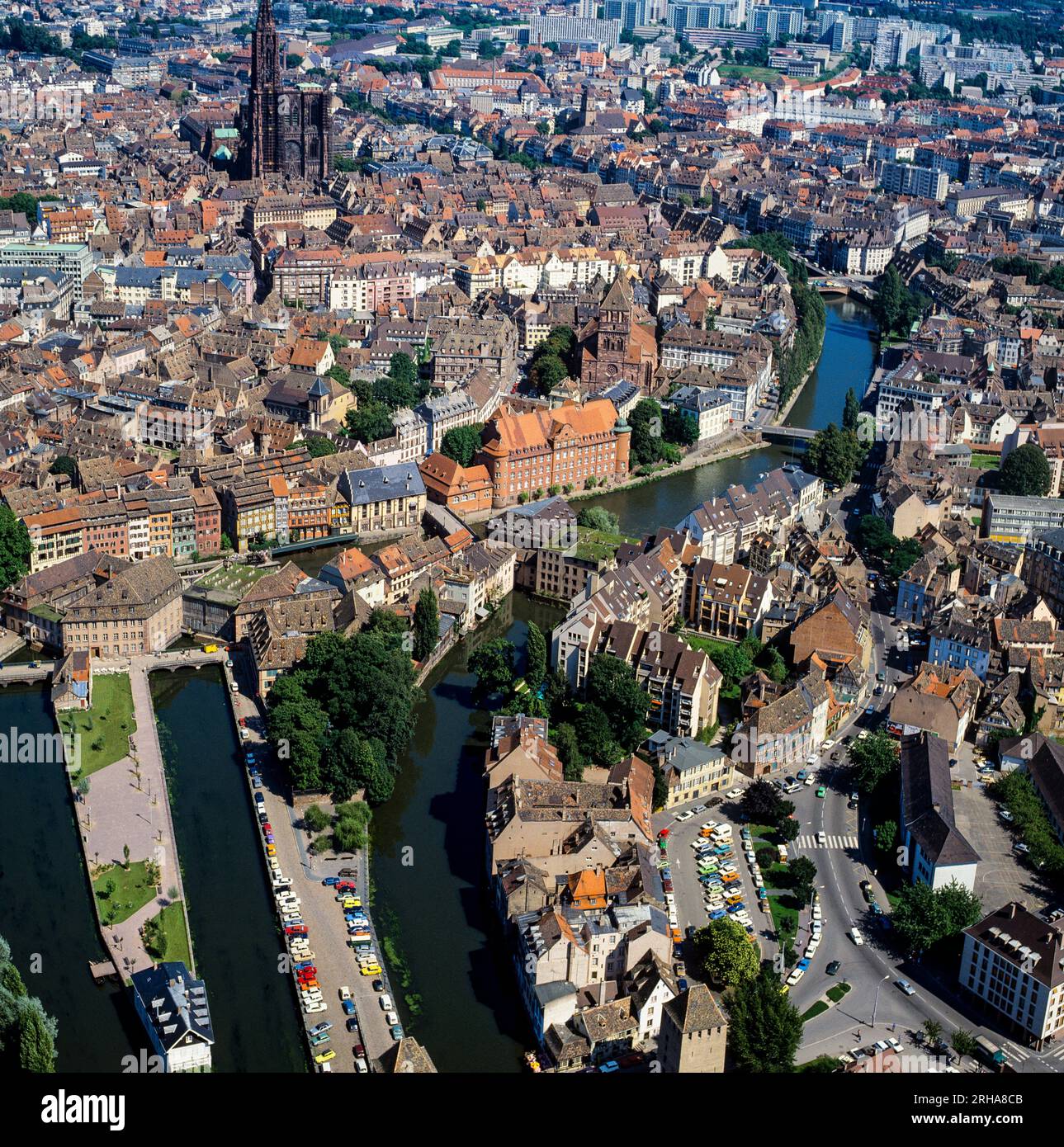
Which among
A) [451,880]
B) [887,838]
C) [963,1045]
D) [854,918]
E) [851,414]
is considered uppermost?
[851,414]

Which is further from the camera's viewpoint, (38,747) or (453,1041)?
(38,747)

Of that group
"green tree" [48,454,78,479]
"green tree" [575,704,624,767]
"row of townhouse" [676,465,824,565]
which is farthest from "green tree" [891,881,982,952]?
"green tree" [48,454,78,479]

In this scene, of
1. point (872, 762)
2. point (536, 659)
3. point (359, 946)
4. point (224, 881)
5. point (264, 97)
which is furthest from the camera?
point (264, 97)

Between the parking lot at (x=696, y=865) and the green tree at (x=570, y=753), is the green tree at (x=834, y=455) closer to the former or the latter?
the green tree at (x=570, y=753)

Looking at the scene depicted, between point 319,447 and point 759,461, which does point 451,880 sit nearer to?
point 319,447

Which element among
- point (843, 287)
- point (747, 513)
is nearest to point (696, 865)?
point (747, 513)

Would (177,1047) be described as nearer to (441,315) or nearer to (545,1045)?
(545,1045)
